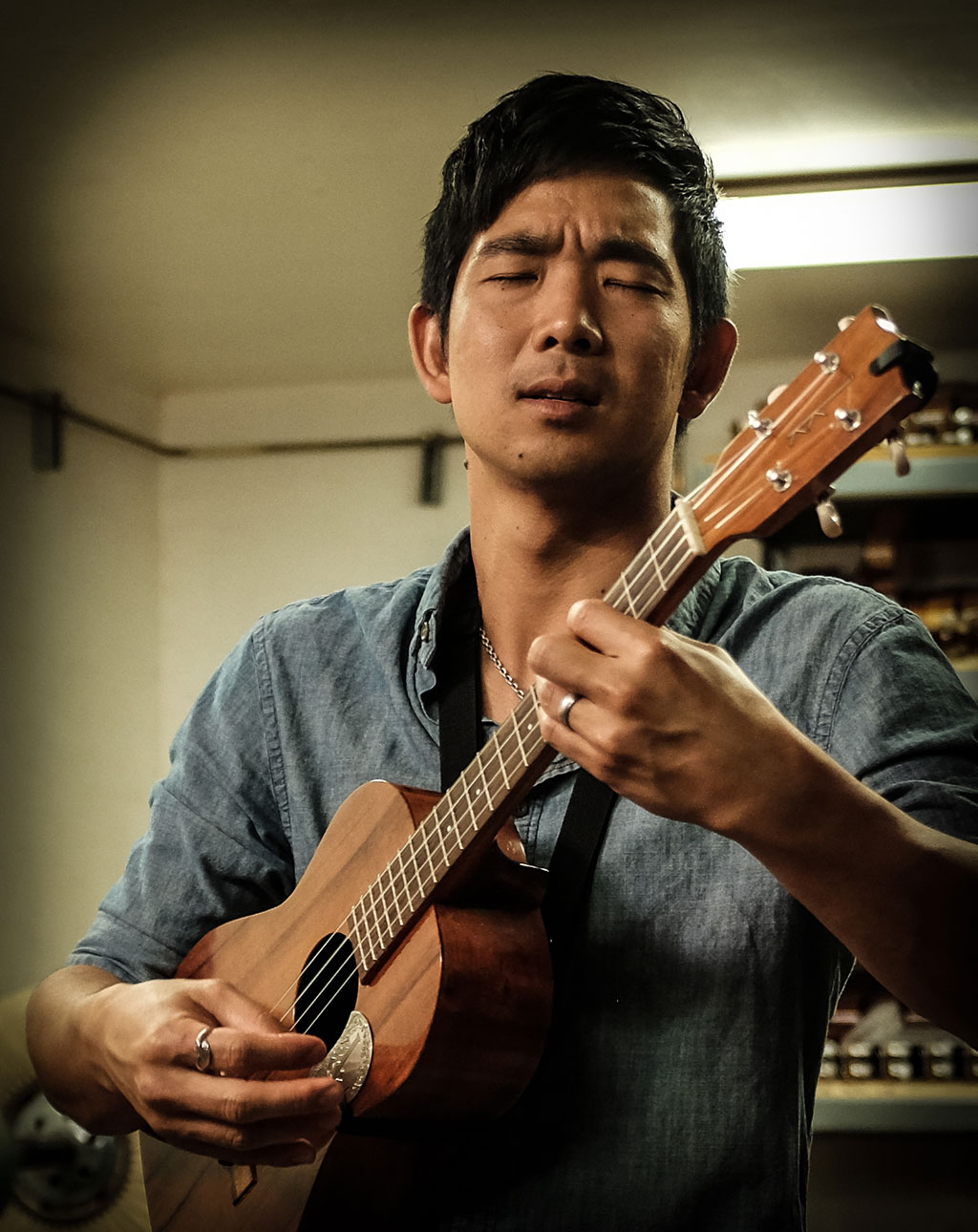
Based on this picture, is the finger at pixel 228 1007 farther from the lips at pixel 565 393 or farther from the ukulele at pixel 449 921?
the lips at pixel 565 393

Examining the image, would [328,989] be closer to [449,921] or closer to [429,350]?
[449,921]

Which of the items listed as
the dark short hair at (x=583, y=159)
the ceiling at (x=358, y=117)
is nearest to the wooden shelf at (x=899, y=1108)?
the ceiling at (x=358, y=117)

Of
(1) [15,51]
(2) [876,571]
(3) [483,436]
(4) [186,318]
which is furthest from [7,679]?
(2) [876,571]

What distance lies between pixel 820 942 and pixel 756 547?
3.00 ft

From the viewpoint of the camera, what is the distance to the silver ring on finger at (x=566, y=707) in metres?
0.37

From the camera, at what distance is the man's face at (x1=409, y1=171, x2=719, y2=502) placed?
1.77 feet

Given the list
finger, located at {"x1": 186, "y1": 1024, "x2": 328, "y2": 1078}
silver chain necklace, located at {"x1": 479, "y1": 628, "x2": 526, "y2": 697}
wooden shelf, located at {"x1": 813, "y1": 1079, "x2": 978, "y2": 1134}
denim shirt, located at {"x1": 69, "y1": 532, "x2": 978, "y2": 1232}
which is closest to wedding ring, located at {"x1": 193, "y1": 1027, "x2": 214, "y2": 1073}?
finger, located at {"x1": 186, "y1": 1024, "x2": 328, "y2": 1078}

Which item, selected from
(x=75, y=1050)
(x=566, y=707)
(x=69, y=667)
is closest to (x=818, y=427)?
(x=566, y=707)

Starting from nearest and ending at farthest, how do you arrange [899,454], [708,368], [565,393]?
1. [899,454]
2. [565,393]
3. [708,368]

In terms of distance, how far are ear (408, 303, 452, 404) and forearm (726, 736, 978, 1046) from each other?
40 cm

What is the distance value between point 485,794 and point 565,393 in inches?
8.8

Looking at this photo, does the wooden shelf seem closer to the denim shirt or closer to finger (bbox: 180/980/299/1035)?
the denim shirt

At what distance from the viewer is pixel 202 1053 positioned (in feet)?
1.60

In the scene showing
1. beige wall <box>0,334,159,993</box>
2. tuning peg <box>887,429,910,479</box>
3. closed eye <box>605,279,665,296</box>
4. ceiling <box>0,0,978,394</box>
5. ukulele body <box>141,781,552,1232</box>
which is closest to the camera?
tuning peg <box>887,429,910,479</box>
